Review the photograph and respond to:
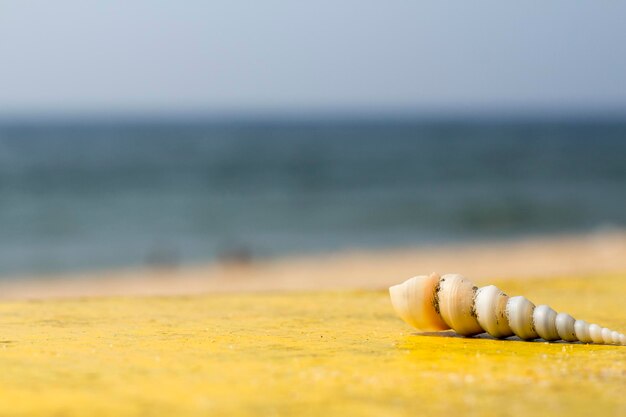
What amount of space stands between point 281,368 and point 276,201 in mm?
24971

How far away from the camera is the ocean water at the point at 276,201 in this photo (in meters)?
18.0

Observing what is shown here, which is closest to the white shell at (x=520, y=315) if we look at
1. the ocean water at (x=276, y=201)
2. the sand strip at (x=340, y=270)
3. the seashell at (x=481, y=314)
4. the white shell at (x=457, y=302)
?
the seashell at (x=481, y=314)

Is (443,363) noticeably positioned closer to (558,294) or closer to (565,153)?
(558,294)

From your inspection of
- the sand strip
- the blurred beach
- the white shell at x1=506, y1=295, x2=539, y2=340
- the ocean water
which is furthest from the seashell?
the ocean water

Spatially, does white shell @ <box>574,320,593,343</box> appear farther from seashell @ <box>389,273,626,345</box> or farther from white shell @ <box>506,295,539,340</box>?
white shell @ <box>506,295,539,340</box>

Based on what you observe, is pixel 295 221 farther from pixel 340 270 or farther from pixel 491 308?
pixel 491 308

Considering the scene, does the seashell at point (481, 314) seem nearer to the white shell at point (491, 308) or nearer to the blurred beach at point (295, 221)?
the white shell at point (491, 308)

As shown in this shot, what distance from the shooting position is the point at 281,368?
227 cm

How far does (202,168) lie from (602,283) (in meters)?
35.5

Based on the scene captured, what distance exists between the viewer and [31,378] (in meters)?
2.12

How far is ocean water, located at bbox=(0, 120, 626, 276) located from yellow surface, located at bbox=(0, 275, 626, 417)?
41.6 ft

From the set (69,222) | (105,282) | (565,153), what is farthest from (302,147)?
(105,282)

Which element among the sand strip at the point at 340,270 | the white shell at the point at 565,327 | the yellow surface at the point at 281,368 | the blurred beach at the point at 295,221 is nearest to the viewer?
the yellow surface at the point at 281,368

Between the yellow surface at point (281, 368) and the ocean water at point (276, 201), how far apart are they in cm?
1268
